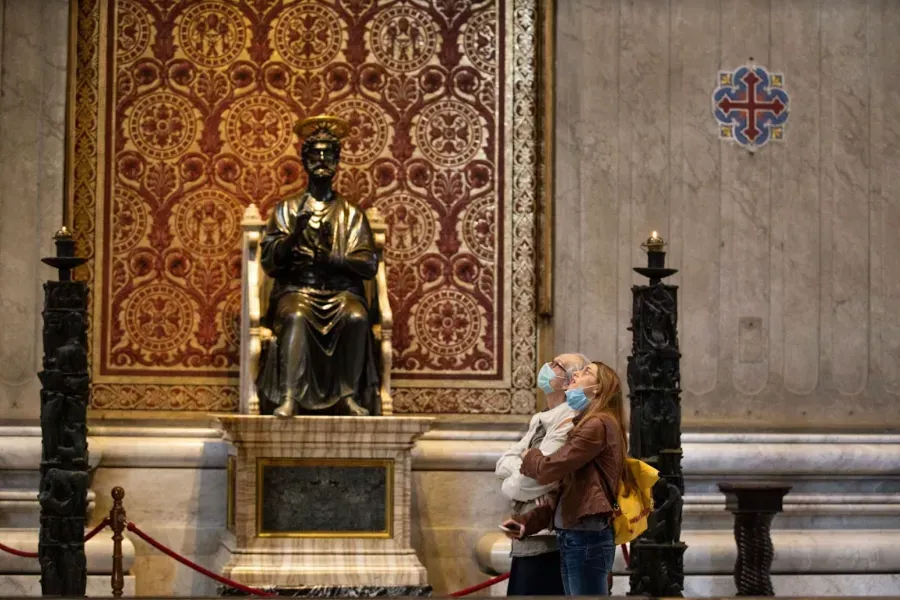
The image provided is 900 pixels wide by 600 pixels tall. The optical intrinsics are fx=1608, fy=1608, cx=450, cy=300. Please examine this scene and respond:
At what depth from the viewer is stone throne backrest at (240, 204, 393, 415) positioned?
8080 millimetres

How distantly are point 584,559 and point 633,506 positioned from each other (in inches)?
12.5

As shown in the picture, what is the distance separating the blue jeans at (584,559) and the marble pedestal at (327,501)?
6.64ft

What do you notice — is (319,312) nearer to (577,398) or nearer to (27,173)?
(27,173)

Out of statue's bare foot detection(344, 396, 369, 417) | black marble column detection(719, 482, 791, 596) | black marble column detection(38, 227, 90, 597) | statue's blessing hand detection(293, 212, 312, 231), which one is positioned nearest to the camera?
black marble column detection(38, 227, 90, 597)

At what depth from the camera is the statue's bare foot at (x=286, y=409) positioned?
787cm

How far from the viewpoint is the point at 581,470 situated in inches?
237

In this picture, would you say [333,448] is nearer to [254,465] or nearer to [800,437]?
[254,465]

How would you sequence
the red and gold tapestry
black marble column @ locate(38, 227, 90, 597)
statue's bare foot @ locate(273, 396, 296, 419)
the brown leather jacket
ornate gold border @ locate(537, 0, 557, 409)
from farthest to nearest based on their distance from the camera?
ornate gold border @ locate(537, 0, 557, 409) → the red and gold tapestry → statue's bare foot @ locate(273, 396, 296, 419) → black marble column @ locate(38, 227, 90, 597) → the brown leather jacket

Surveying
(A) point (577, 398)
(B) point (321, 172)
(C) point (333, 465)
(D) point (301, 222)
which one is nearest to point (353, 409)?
(C) point (333, 465)

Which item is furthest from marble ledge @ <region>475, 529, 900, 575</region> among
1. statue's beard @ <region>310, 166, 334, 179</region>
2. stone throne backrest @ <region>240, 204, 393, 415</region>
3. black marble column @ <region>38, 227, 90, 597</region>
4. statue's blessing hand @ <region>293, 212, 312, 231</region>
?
black marble column @ <region>38, 227, 90, 597</region>

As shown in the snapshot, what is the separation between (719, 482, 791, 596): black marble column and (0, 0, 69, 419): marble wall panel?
3.76 meters

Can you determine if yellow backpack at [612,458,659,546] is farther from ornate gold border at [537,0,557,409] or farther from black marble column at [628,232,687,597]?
ornate gold border at [537,0,557,409]

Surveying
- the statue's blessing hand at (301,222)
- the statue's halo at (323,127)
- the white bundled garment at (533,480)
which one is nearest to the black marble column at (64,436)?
the statue's blessing hand at (301,222)

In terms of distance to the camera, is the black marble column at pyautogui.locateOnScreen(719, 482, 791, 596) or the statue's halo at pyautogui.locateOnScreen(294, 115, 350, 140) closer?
the black marble column at pyautogui.locateOnScreen(719, 482, 791, 596)
